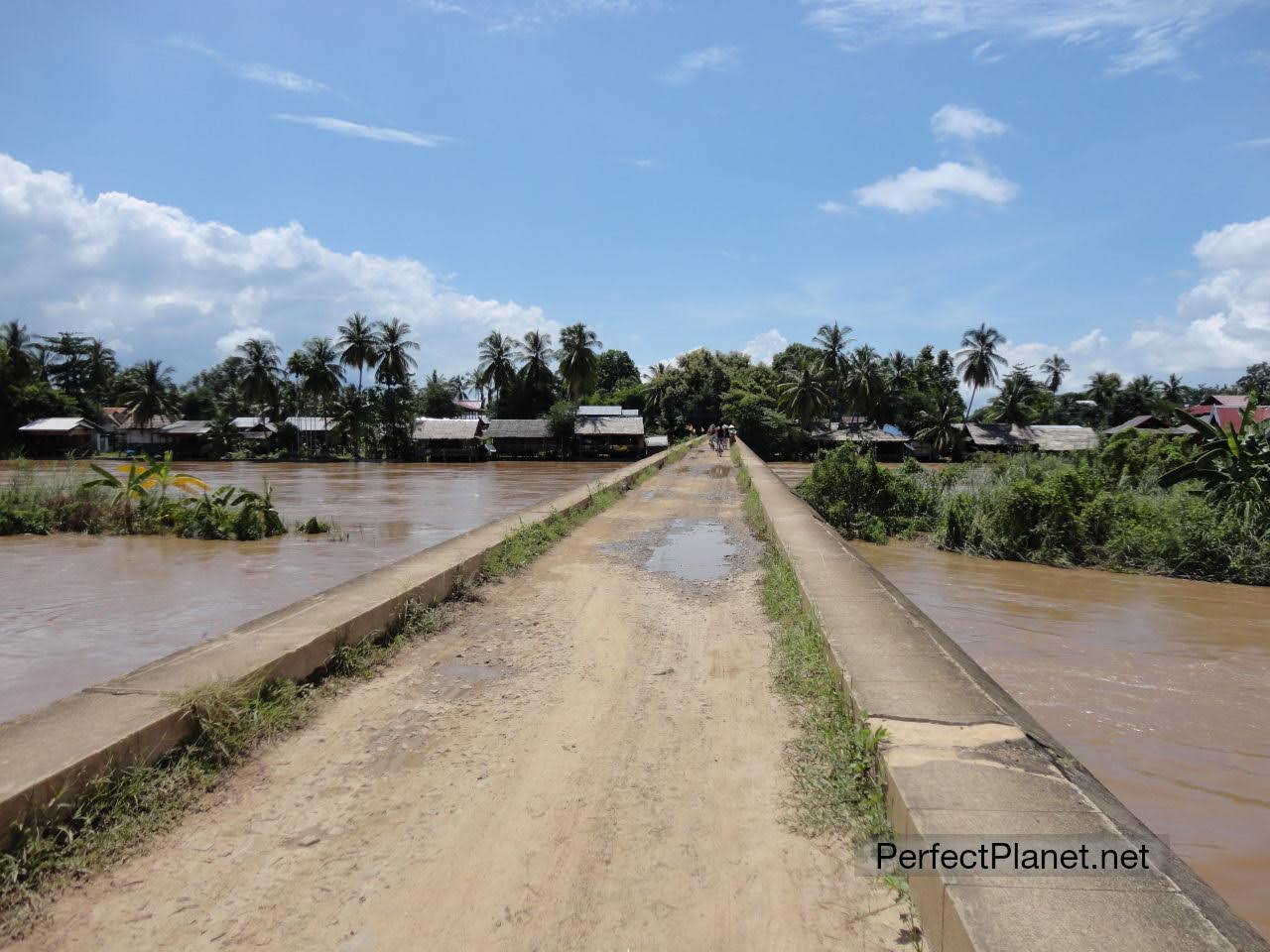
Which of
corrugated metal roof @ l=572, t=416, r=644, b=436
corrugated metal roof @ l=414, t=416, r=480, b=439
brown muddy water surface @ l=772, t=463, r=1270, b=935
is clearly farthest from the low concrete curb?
corrugated metal roof @ l=414, t=416, r=480, b=439

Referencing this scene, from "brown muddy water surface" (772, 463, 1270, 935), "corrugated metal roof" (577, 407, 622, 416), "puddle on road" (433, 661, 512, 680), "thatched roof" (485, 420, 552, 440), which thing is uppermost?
"corrugated metal roof" (577, 407, 622, 416)

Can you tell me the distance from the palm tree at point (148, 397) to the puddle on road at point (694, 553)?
55.8 metres

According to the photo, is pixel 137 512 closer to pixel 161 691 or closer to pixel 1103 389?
pixel 161 691

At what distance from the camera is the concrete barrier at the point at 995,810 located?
178 cm

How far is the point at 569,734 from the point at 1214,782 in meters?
3.50

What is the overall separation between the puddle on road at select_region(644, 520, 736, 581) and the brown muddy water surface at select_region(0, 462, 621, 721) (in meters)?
4.09

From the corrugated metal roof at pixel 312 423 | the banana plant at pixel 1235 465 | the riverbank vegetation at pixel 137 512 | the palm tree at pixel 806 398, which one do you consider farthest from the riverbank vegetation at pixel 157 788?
the corrugated metal roof at pixel 312 423

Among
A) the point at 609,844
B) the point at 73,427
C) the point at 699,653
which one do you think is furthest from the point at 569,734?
the point at 73,427

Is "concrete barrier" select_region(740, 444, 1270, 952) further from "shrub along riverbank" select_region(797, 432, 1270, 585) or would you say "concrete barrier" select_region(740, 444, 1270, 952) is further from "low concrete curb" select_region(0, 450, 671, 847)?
"shrub along riverbank" select_region(797, 432, 1270, 585)

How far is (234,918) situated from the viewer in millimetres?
2135

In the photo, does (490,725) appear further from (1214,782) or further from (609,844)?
(1214,782)

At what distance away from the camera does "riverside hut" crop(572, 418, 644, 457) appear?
48531 mm

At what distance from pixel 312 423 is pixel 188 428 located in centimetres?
848

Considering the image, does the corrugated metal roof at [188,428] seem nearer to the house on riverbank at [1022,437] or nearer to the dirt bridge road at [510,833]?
the house on riverbank at [1022,437]
